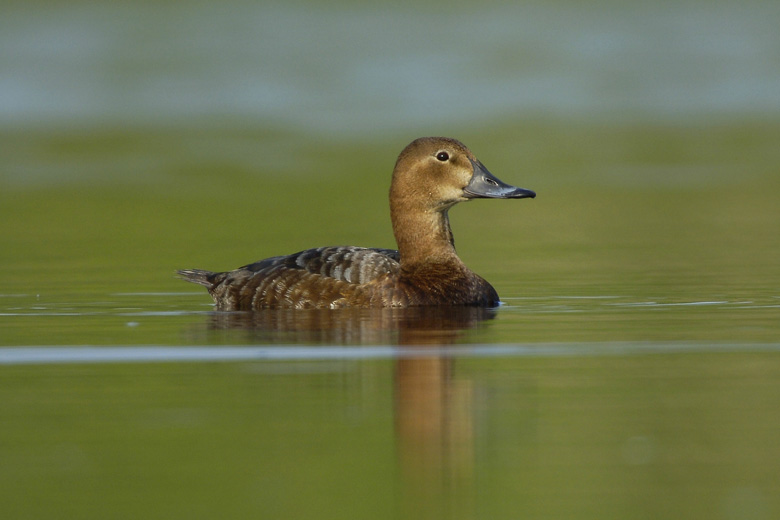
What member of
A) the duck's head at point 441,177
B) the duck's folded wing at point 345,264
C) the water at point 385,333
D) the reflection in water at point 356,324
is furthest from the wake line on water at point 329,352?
the duck's head at point 441,177

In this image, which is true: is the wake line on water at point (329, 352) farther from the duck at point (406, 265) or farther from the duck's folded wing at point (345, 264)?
the duck's folded wing at point (345, 264)

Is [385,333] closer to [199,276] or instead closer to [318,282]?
[318,282]

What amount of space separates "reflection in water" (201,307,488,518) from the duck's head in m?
1.25

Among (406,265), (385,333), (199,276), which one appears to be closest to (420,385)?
(385,333)

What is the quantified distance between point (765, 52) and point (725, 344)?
53.2m

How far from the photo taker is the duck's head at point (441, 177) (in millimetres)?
13719

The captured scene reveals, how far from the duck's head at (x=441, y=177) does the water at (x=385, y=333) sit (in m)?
1.16

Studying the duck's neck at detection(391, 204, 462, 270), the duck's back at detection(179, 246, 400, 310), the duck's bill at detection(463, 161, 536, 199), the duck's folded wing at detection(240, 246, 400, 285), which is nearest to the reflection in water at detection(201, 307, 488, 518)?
the duck's back at detection(179, 246, 400, 310)

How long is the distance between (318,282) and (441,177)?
141 centimetres

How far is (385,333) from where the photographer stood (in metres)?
11.3

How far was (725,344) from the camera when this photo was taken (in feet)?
34.2

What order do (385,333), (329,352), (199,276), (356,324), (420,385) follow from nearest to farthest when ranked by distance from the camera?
(420,385) < (329,352) < (385,333) < (356,324) < (199,276)

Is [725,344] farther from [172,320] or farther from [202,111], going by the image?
[202,111]

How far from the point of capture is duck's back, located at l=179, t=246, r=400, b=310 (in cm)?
1313
